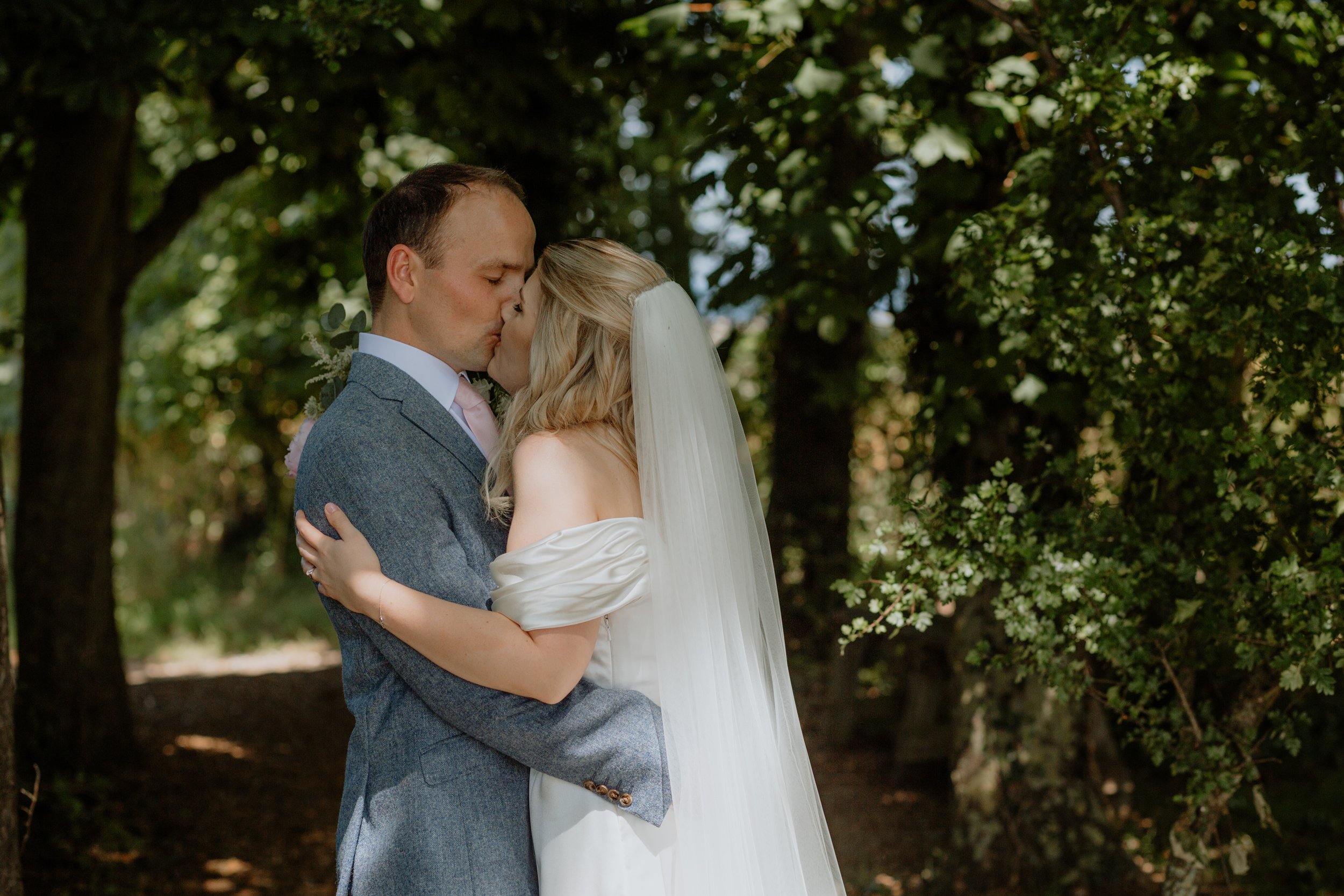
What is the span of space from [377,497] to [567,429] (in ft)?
1.25

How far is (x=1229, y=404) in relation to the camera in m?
2.95

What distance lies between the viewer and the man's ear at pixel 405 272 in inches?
85.3

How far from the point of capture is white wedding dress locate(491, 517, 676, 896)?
6.20 ft

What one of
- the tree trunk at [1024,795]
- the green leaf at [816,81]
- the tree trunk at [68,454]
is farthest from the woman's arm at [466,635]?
the tree trunk at [68,454]

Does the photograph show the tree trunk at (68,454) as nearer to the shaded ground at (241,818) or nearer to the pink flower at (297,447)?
the shaded ground at (241,818)

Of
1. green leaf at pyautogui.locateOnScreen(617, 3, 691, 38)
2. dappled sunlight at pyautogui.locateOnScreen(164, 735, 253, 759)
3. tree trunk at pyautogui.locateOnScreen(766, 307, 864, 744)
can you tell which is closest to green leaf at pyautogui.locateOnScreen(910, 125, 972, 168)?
green leaf at pyautogui.locateOnScreen(617, 3, 691, 38)

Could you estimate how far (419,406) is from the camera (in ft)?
6.84

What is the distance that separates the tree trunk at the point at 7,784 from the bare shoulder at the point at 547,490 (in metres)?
1.47

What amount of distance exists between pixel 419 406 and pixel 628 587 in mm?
549

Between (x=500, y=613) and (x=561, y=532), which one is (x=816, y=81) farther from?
(x=500, y=613)

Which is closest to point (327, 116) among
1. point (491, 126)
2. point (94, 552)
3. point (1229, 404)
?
point (491, 126)

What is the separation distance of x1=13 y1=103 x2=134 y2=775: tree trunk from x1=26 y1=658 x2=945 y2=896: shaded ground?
52 centimetres

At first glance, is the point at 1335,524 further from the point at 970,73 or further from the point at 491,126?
the point at 491,126

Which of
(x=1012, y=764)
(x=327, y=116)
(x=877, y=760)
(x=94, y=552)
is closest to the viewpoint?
(x=1012, y=764)
